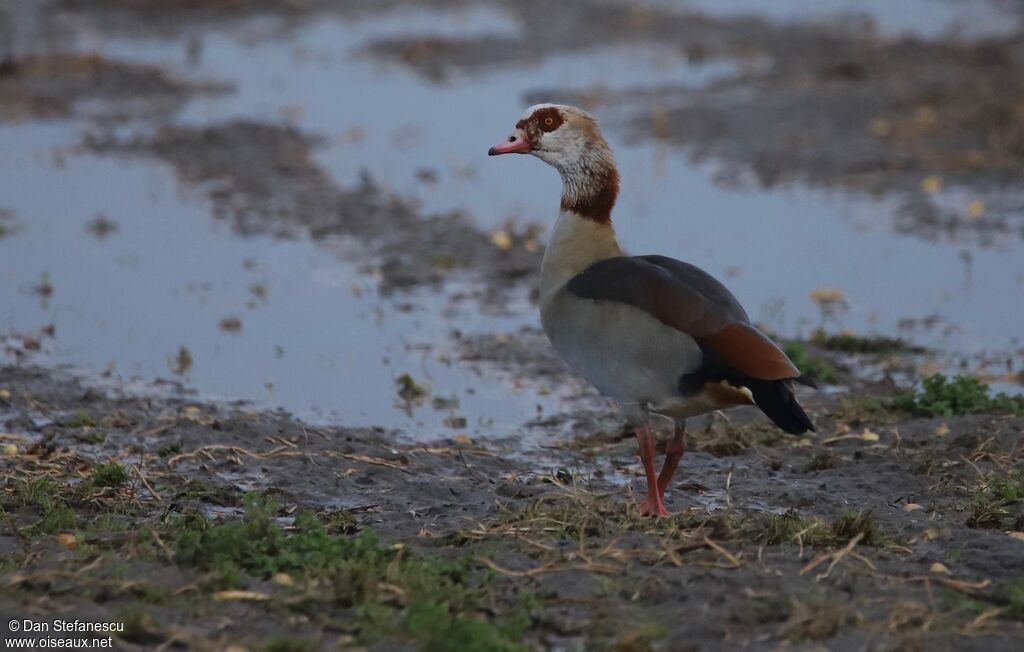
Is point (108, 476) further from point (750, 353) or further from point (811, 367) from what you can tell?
point (811, 367)

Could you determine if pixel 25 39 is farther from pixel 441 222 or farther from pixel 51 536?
pixel 51 536

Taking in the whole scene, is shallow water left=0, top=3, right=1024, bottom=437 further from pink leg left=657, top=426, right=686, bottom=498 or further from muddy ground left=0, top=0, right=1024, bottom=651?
pink leg left=657, top=426, right=686, bottom=498

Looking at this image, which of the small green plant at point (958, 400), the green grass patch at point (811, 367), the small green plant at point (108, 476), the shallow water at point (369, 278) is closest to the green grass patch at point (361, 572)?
the small green plant at point (108, 476)

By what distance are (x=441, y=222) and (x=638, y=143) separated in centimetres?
354

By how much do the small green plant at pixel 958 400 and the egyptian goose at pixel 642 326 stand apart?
6.78 ft

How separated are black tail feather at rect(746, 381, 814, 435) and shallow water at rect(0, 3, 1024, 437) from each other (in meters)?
2.57

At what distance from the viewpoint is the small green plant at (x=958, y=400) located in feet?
26.5

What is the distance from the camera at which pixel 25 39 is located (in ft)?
62.1

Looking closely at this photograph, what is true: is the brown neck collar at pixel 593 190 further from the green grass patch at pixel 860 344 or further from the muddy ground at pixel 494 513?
the green grass patch at pixel 860 344

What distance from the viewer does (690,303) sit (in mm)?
6168

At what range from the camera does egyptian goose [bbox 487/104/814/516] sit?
601 cm

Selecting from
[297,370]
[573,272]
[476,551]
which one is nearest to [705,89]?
[297,370]

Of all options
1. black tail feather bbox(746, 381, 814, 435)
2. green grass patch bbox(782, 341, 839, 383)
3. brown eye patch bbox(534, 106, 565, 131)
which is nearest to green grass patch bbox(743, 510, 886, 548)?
black tail feather bbox(746, 381, 814, 435)

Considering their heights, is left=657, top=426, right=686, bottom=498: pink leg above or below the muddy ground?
above
